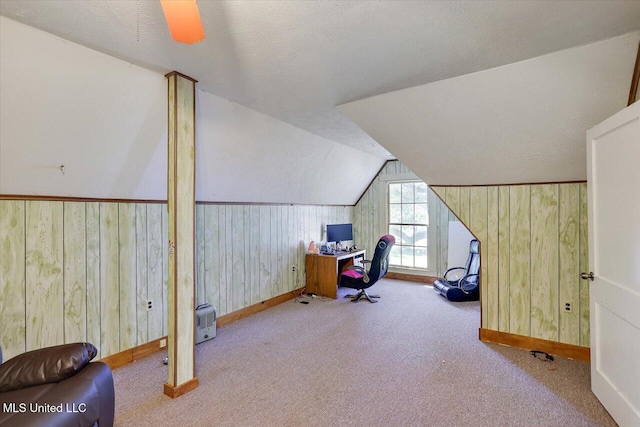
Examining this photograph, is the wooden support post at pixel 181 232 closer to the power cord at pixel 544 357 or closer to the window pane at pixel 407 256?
the power cord at pixel 544 357

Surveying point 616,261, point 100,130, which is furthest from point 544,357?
point 100,130

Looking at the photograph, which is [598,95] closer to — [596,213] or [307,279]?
[596,213]

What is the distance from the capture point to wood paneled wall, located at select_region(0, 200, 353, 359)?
2248 millimetres

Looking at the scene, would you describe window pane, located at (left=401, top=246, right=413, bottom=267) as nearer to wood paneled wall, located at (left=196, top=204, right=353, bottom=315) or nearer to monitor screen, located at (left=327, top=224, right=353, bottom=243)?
monitor screen, located at (left=327, top=224, right=353, bottom=243)

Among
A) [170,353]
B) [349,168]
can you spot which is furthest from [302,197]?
[170,353]

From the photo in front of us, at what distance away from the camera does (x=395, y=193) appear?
20.0ft

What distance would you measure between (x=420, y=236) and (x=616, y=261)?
12.8ft

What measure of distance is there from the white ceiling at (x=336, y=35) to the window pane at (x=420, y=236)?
3.89 m

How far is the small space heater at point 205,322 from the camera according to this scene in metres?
3.17

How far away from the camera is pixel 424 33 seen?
1.71 metres

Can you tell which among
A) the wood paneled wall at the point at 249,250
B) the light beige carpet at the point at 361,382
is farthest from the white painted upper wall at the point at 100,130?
the light beige carpet at the point at 361,382

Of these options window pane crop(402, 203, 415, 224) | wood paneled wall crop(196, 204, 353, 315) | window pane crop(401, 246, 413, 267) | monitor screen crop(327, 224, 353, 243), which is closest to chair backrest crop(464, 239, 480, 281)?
window pane crop(401, 246, 413, 267)

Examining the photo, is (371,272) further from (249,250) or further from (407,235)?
(407,235)

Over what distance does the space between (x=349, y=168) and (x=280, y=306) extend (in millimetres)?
2408
